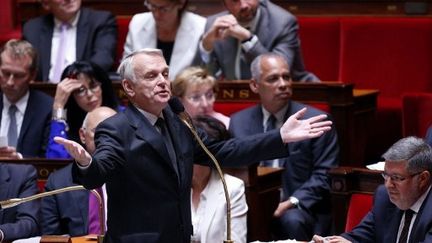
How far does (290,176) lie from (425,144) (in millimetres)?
775

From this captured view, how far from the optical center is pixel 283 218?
262 cm

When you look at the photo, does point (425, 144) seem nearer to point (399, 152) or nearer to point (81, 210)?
point (399, 152)

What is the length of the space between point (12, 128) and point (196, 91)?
550 millimetres

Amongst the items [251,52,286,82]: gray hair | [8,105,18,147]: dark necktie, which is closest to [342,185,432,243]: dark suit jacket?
[251,52,286,82]: gray hair

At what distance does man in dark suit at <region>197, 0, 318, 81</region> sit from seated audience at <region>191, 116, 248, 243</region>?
31.1 inches

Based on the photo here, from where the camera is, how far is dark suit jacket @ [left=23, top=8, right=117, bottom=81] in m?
3.39

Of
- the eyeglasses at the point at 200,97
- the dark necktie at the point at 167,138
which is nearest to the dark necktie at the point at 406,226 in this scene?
the dark necktie at the point at 167,138

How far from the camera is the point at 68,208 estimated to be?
95.0 inches

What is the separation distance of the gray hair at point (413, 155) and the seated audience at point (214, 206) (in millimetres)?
432

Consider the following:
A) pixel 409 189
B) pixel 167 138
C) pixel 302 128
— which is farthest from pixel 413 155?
pixel 167 138

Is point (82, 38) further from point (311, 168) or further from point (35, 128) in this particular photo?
point (311, 168)

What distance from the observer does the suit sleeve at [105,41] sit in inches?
132

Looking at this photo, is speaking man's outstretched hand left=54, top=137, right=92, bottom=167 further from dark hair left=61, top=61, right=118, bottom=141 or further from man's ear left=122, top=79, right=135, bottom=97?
dark hair left=61, top=61, right=118, bottom=141

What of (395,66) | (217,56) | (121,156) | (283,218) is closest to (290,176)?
(283,218)
